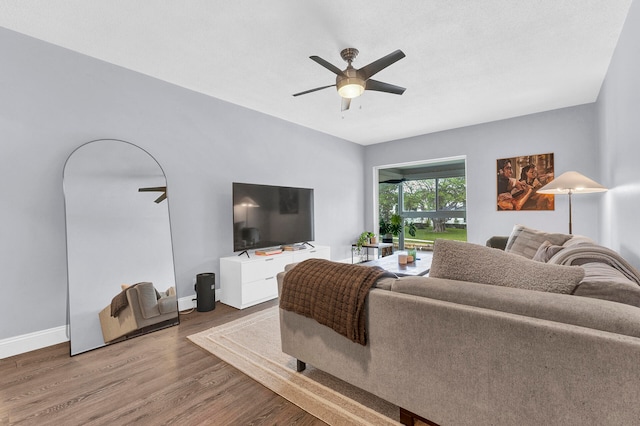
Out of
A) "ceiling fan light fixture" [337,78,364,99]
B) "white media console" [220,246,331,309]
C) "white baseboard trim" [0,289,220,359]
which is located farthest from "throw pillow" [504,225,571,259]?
"white baseboard trim" [0,289,220,359]

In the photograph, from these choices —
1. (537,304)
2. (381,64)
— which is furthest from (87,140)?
(537,304)

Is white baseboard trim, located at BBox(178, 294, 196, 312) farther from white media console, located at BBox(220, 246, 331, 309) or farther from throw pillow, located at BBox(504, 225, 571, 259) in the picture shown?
throw pillow, located at BBox(504, 225, 571, 259)

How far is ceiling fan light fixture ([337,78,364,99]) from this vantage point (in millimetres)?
2437

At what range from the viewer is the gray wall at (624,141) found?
1961 mm

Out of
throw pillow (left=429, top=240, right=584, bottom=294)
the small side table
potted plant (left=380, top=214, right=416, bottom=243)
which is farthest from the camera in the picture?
potted plant (left=380, top=214, right=416, bottom=243)

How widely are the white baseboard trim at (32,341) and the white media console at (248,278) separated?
1.47m

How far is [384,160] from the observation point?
5.96 m

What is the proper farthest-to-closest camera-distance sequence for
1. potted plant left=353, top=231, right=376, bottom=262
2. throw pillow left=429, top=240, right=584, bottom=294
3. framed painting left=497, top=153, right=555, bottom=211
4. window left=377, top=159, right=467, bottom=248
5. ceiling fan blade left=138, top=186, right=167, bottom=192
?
window left=377, top=159, right=467, bottom=248, potted plant left=353, top=231, right=376, bottom=262, framed painting left=497, top=153, right=555, bottom=211, ceiling fan blade left=138, top=186, right=167, bottom=192, throw pillow left=429, top=240, right=584, bottom=294

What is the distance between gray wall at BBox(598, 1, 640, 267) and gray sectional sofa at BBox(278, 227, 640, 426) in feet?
3.45

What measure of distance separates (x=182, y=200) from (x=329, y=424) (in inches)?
108

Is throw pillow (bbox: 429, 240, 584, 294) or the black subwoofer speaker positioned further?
the black subwoofer speaker

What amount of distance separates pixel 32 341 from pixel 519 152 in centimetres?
616

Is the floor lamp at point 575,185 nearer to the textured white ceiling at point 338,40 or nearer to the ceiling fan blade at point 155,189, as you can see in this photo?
the textured white ceiling at point 338,40

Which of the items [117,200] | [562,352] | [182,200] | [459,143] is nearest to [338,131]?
[459,143]
